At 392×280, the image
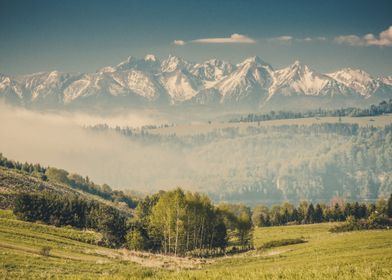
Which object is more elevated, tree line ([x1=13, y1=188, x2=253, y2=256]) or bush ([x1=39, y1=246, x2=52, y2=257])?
bush ([x1=39, y1=246, x2=52, y2=257])

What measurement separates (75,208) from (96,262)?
70502 millimetres

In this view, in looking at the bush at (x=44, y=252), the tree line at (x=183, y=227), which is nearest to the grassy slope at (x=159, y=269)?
the bush at (x=44, y=252)

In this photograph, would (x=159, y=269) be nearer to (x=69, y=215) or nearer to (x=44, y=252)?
(x=44, y=252)

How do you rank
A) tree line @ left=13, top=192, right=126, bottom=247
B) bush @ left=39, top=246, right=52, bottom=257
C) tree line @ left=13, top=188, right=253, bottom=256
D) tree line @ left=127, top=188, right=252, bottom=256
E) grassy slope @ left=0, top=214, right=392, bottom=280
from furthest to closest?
tree line @ left=127, top=188, right=252, bottom=256 < tree line @ left=13, top=188, right=253, bottom=256 < tree line @ left=13, top=192, right=126, bottom=247 < bush @ left=39, top=246, right=52, bottom=257 < grassy slope @ left=0, top=214, right=392, bottom=280

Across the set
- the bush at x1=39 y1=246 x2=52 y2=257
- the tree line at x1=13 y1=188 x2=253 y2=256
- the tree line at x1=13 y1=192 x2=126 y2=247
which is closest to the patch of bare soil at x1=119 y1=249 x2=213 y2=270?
the bush at x1=39 y1=246 x2=52 y2=257

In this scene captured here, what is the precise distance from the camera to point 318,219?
199 metres

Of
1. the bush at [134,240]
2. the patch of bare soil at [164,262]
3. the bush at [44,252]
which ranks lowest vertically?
the bush at [134,240]

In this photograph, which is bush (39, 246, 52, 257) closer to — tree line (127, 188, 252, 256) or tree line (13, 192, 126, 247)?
tree line (13, 192, 126, 247)

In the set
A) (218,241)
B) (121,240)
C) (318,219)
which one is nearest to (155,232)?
(121,240)

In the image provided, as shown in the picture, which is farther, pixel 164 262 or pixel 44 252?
pixel 164 262

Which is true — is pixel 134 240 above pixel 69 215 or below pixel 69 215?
below

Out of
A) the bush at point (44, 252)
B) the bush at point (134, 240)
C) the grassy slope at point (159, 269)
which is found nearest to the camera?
the grassy slope at point (159, 269)

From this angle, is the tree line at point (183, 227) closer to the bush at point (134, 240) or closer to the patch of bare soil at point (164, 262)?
the bush at point (134, 240)

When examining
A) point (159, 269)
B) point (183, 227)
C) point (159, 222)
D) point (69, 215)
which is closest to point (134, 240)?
point (159, 222)
